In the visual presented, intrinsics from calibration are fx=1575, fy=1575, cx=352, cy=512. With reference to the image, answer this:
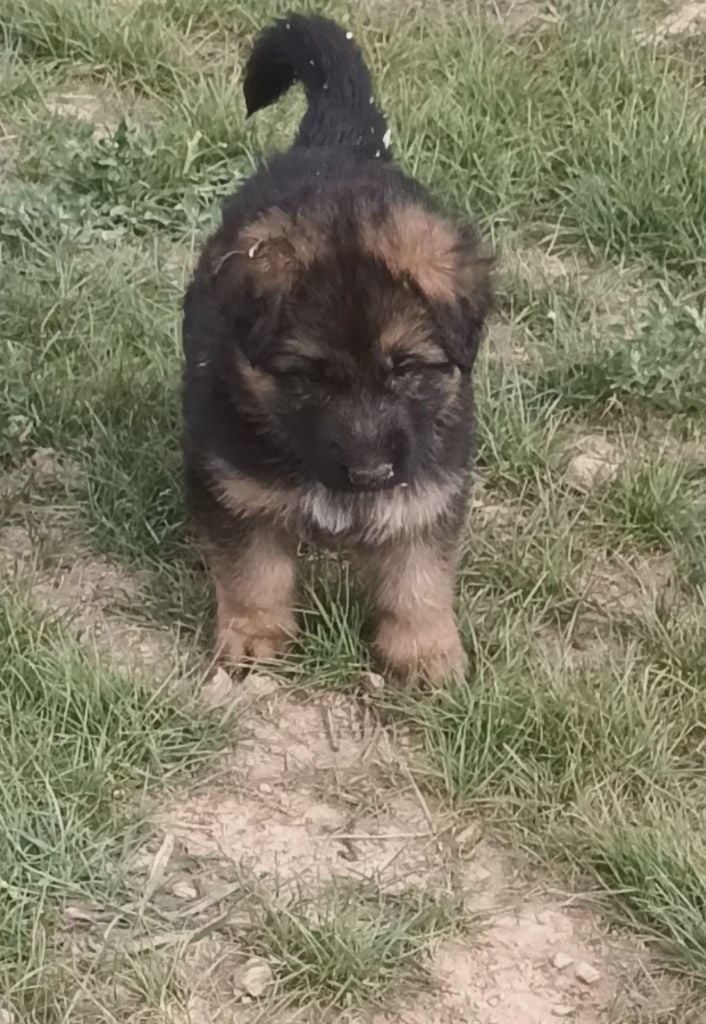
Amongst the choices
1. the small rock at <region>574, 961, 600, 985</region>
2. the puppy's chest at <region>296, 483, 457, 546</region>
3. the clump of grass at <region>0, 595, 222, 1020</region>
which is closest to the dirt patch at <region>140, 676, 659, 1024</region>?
the small rock at <region>574, 961, 600, 985</region>

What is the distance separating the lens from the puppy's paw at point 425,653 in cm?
332

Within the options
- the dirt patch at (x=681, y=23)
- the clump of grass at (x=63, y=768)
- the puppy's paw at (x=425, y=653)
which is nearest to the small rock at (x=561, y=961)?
the puppy's paw at (x=425, y=653)

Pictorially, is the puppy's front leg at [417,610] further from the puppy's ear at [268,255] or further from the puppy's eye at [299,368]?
the puppy's ear at [268,255]

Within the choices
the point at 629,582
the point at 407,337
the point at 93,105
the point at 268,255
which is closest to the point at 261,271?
the point at 268,255

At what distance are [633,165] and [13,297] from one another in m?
1.88

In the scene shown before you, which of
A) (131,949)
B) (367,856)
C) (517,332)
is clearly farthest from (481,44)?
(131,949)

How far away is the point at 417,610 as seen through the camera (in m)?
3.31

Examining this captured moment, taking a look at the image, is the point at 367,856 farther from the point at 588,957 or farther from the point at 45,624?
the point at 45,624

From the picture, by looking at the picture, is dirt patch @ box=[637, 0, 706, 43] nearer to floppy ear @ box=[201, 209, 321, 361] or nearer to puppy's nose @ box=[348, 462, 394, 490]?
floppy ear @ box=[201, 209, 321, 361]

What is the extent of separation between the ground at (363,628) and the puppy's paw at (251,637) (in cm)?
5

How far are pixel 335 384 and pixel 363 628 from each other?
82cm

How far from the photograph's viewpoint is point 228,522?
321 centimetres

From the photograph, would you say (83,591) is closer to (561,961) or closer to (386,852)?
(386,852)

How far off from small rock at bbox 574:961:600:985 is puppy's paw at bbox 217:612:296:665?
0.96m
